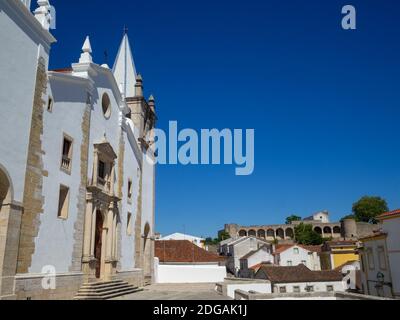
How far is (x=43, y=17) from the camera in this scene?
14.1m

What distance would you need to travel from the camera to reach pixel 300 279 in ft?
116

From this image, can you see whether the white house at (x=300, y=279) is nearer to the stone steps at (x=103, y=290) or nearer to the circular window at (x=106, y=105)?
the stone steps at (x=103, y=290)

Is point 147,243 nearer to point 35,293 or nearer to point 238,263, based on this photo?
point 35,293

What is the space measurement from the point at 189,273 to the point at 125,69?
54.2 ft

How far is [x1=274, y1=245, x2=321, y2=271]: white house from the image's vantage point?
5016 cm

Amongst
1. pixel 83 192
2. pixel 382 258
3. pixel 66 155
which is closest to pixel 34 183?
pixel 66 155

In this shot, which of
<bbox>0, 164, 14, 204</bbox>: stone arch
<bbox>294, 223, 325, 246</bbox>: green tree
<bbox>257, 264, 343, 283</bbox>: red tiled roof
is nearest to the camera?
<bbox>0, 164, 14, 204</bbox>: stone arch

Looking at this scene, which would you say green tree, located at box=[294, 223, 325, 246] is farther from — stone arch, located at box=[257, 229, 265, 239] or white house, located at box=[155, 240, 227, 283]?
white house, located at box=[155, 240, 227, 283]

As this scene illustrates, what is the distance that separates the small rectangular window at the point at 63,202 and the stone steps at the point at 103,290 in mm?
3160

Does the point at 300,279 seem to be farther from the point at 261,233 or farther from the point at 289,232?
the point at 261,233

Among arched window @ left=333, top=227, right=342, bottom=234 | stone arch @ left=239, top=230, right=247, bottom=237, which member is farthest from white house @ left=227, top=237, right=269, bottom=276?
arched window @ left=333, top=227, right=342, bottom=234

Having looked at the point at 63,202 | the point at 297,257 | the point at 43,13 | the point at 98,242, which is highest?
the point at 43,13

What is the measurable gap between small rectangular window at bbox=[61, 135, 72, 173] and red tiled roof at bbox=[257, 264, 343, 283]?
24.8 m
